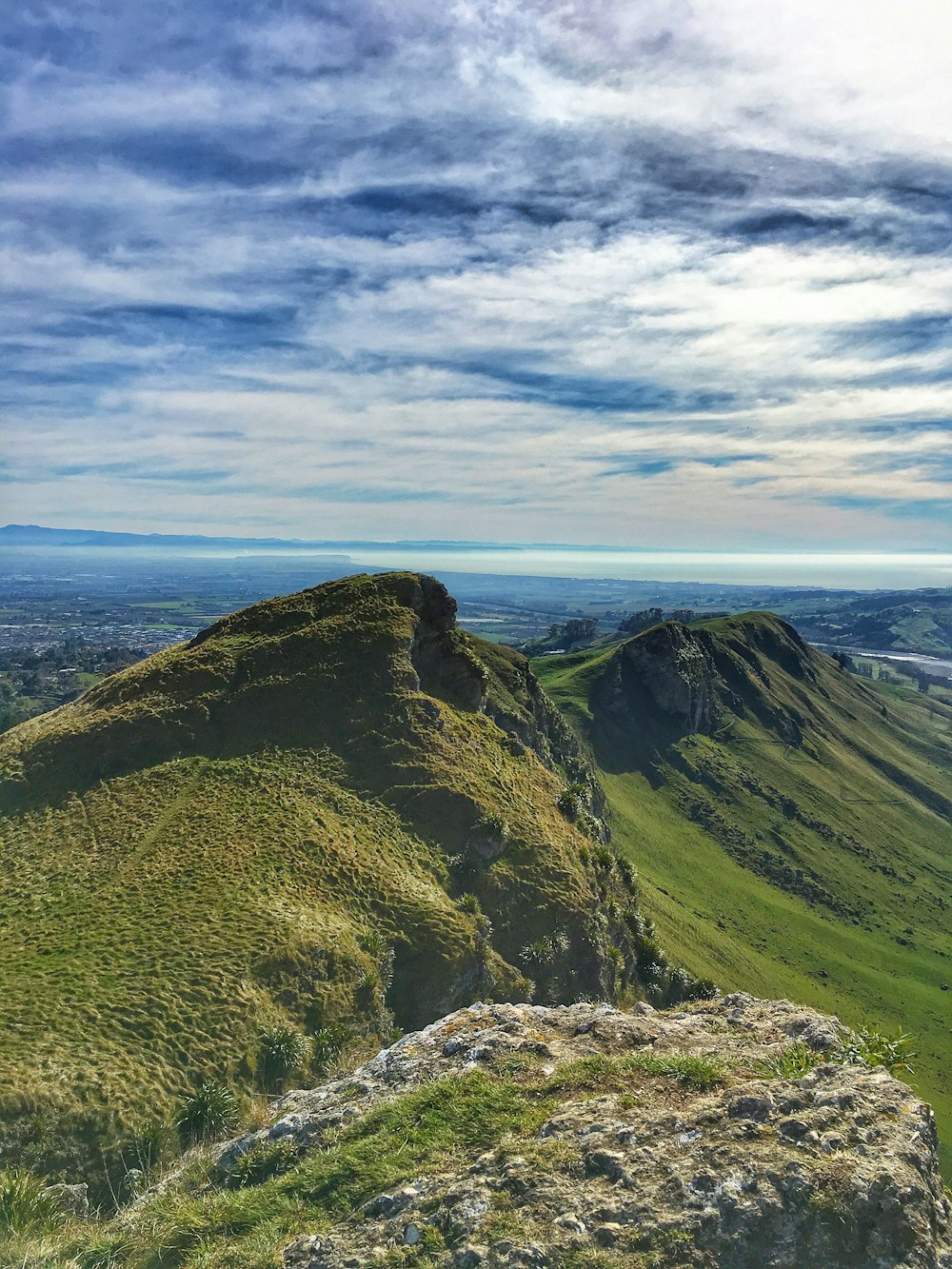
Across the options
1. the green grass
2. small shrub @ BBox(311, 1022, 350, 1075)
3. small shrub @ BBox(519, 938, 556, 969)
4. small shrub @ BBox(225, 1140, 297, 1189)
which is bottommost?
small shrub @ BBox(519, 938, 556, 969)

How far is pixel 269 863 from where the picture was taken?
121ft

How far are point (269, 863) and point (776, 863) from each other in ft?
496

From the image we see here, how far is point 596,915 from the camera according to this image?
1843 inches

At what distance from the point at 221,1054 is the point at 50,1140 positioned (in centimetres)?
604

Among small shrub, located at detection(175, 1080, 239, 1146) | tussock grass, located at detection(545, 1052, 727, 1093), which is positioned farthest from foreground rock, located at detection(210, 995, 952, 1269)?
small shrub, located at detection(175, 1080, 239, 1146)

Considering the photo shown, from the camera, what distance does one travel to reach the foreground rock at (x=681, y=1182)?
450 inches

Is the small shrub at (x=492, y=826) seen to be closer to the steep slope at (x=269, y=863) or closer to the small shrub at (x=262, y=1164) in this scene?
the steep slope at (x=269, y=863)

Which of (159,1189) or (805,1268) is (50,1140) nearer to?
(159,1189)

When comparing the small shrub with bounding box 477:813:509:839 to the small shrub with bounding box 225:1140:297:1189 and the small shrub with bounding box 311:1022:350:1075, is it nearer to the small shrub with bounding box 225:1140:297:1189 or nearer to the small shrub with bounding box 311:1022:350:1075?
the small shrub with bounding box 311:1022:350:1075

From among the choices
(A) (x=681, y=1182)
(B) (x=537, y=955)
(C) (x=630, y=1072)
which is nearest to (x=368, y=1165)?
(C) (x=630, y=1072)

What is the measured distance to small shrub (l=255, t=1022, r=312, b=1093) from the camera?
26094mm

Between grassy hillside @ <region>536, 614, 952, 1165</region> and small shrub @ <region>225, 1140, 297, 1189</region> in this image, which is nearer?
small shrub @ <region>225, 1140, 297, 1189</region>

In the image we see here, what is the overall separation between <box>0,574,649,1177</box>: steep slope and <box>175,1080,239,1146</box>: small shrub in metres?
1.04

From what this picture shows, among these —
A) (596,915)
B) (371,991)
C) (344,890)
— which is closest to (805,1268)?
(371,991)
